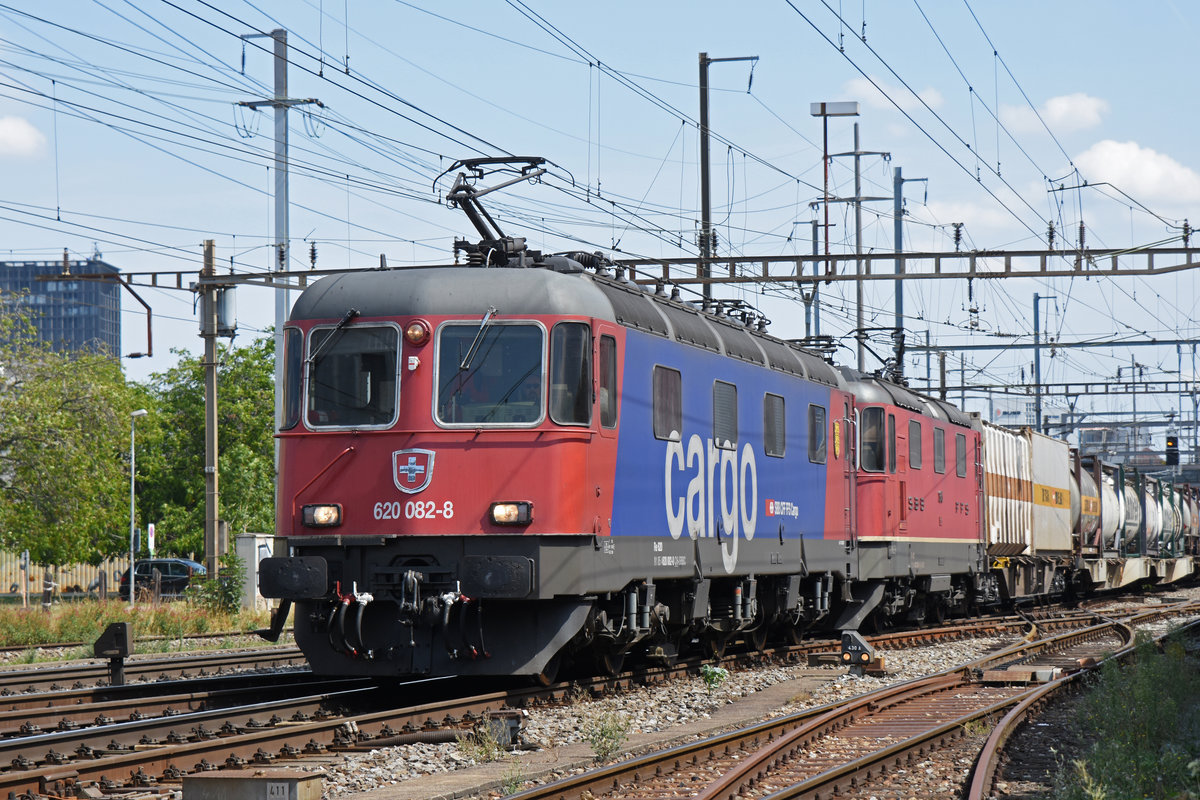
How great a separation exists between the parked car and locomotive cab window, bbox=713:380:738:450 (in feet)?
106

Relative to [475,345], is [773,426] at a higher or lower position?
lower

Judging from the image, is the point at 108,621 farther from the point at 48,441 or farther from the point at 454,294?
the point at 454,294

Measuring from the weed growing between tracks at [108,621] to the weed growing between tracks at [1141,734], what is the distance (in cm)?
1428

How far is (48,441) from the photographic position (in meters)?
34.2

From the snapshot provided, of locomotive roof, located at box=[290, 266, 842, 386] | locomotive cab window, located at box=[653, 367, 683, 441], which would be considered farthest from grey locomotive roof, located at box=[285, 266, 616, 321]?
locomotive cab window, located at box=[653, 367, 683, 441]

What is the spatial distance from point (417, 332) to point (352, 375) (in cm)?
76

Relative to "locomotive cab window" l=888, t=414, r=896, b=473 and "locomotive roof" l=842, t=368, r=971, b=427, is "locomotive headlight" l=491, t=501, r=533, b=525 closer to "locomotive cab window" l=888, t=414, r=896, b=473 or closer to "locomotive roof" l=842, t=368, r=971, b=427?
"locomotive roof" l=842, t=368, r=971, b=427

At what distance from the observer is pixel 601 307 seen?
13.3 meters

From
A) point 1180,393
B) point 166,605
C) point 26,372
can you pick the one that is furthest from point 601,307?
point 1180,393

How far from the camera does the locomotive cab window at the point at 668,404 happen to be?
565 inches

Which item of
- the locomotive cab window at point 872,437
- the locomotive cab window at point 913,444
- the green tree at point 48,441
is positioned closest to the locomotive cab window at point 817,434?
the locomotive cab window at point 872,437

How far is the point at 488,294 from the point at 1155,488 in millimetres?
36322

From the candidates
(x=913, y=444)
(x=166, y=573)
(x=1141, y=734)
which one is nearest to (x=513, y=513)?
(x=1141, y=734)

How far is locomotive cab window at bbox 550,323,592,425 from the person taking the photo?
12805 millimetres
